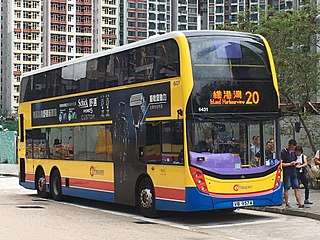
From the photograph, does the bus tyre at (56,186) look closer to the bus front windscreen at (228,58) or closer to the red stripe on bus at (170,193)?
the red stripe on bus at (170,193)

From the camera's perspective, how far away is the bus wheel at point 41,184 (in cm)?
2108

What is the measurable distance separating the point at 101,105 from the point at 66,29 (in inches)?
4886

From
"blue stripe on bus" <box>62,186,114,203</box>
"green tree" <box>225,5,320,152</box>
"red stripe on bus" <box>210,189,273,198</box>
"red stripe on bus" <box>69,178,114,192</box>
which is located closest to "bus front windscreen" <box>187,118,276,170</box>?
"red stripe on bus" <box>210,189,273,198</box>

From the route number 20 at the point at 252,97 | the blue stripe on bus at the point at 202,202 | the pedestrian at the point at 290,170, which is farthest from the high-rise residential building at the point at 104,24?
the blue stripe on bus at the point at 202,202

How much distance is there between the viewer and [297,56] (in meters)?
24.0

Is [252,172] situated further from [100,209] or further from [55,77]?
[55,77]

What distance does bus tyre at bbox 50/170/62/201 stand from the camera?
20.0m

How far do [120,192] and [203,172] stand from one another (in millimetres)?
3230

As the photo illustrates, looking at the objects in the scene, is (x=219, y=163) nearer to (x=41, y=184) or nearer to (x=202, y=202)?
(x=202, y=202)

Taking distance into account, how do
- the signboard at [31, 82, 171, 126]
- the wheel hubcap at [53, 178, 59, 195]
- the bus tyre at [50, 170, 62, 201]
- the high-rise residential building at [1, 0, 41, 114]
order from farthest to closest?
the high-rise residential building at [1, 0, 41, 114] → the wheel hubcap at [53, 178, 59, 195] → the bus tyre at [50, 170, 62, 201] → the signboard at [31, 82, 171, 126]

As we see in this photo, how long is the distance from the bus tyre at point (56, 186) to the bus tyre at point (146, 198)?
5.19 m

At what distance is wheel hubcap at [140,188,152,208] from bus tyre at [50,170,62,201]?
17.5ft

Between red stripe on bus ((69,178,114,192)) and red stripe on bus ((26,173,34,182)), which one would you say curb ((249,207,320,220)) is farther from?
red stripe on bus ((26,173,34,182))

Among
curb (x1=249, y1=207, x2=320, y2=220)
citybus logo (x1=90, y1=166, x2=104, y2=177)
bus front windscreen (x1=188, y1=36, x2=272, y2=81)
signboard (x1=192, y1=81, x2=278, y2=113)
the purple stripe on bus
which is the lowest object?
curb (x1=249, y1=207, x2=320, y2=220)
